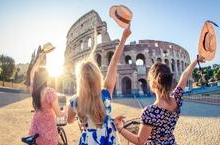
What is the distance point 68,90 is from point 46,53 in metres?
54.7

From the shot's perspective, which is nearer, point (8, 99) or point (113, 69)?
point (113, 69)

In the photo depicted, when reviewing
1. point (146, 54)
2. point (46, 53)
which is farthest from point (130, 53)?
point (46, 53)

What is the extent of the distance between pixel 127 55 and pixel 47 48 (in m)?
49.2

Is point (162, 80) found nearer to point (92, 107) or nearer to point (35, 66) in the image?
point (92, 107)

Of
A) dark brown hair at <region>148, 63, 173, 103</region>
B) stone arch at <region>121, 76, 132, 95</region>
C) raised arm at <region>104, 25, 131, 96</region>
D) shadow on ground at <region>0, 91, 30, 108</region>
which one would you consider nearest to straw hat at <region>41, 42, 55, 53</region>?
raised arm at <region>104, 25, 131, 96</region>

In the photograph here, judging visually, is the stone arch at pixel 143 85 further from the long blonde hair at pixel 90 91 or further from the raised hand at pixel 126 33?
the long blonde hair at pixel 90 91

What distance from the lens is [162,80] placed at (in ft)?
9.82

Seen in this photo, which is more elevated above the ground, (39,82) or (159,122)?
(39,82)

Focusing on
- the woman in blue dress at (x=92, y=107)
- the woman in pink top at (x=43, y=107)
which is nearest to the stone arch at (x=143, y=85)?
the woman in pink top at (x=43, y=107)

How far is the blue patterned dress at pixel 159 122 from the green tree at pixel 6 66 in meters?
65.3

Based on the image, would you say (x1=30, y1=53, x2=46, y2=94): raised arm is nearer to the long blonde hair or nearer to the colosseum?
the long blonde hair

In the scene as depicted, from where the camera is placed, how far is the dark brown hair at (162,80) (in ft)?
9.82

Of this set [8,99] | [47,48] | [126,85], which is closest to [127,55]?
[126,85]

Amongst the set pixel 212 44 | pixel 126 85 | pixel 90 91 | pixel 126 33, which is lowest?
pixel 90 91
